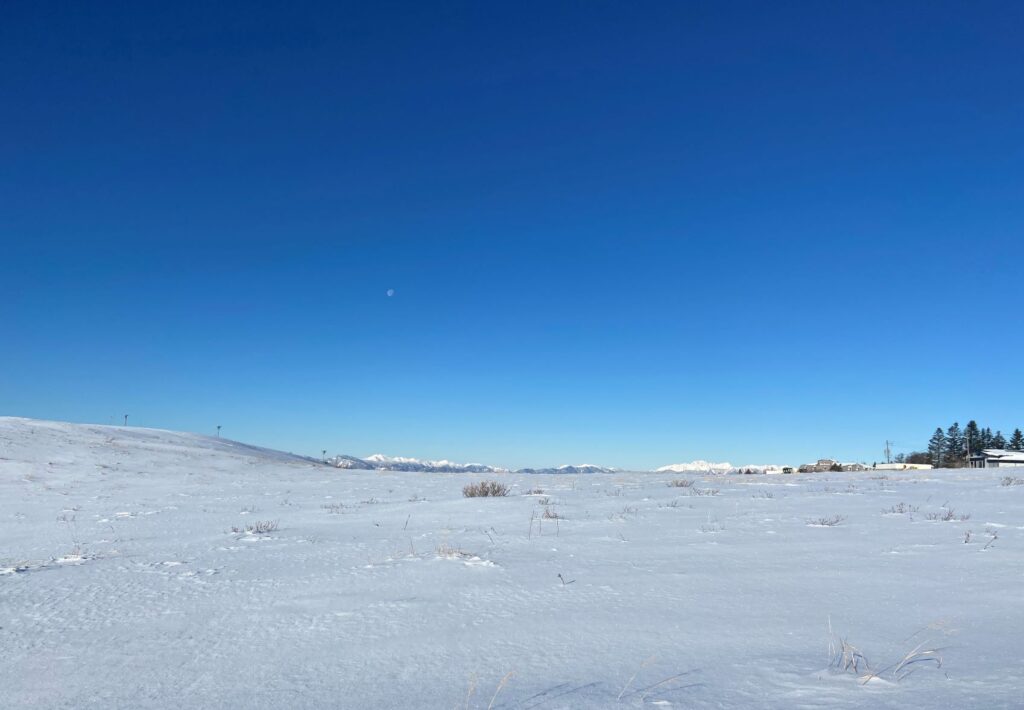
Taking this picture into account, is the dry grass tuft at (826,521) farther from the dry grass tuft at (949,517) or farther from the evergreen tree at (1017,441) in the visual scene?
the evergreen tree at (1017,441)

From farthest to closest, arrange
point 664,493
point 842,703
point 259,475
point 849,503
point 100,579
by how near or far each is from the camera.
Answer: point 259,475 < point 664,493 < point 849,503 < point 100,579 < point 842,703

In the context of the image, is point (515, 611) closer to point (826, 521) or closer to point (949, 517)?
point (826, 521)

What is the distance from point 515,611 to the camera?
143 inches

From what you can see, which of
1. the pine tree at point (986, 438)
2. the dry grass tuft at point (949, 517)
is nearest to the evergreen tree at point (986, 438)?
the pine tree at point (986, 438)

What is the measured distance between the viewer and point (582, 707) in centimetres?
226

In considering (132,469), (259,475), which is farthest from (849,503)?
(132,469)

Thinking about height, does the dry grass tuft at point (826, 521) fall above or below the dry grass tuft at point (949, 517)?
below

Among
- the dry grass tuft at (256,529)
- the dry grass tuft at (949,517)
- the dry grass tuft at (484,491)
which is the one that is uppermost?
the dry grass tuft at (949,517)

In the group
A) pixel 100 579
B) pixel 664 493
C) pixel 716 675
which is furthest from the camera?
pixel 664 493

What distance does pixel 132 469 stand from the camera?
19.2 meters

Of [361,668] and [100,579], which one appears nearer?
[361,668]

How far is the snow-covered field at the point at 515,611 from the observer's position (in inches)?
97.3

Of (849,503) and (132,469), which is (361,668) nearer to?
(849,503)

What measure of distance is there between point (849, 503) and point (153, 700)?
9.54m
